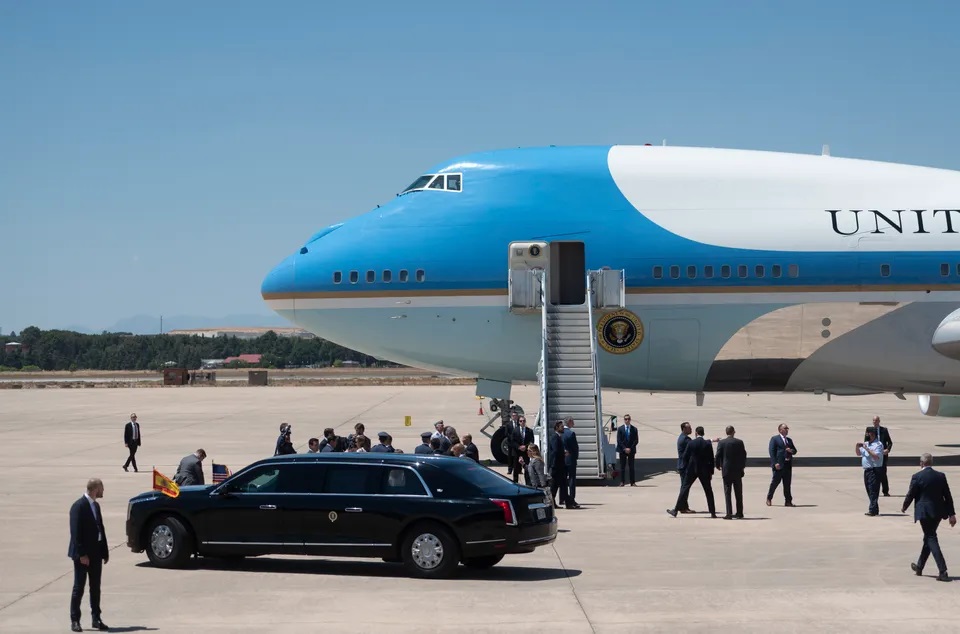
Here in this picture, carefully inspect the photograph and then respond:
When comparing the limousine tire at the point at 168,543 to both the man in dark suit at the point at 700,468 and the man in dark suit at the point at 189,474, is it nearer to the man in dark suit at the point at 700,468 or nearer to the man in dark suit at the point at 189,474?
the man in dark suit at the point at 189,474

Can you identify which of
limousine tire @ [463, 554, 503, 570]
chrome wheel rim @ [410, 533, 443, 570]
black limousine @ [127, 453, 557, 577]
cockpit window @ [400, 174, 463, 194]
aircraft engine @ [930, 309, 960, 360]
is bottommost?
limousine tire @ [463, 554, 503, 570]

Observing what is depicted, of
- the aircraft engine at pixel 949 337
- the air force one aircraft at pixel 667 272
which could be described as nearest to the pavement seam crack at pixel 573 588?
the air force one aircraft at pixel 667 272

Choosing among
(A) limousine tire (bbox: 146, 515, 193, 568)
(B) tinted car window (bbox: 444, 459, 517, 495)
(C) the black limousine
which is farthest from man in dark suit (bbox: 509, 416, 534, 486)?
(A) limousine tire (bbox: 146, 515, 193, 568)

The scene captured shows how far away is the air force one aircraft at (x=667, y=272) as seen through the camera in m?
28.4

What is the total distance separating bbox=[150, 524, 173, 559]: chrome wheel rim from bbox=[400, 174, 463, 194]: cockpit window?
15.4 m

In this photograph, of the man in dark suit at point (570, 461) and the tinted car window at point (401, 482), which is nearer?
the tinted car window at point (401, 482)

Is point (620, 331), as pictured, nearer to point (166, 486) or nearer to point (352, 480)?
point (352, 480)

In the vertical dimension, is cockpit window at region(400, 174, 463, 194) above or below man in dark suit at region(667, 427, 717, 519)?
above

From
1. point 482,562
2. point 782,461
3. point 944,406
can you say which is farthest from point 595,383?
point 944,406

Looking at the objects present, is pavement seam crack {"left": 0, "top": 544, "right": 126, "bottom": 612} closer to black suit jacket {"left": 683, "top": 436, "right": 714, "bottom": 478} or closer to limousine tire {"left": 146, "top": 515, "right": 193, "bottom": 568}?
limousine tire {"left": 146, "top": 515, "right": 193, "bottom": 568}

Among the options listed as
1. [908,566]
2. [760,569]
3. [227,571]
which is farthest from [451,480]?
[908,566]

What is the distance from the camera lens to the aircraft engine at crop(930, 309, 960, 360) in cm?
2795

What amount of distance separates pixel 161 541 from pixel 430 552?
12.3 ft

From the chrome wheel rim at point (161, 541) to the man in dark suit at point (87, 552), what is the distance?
3.03 m
